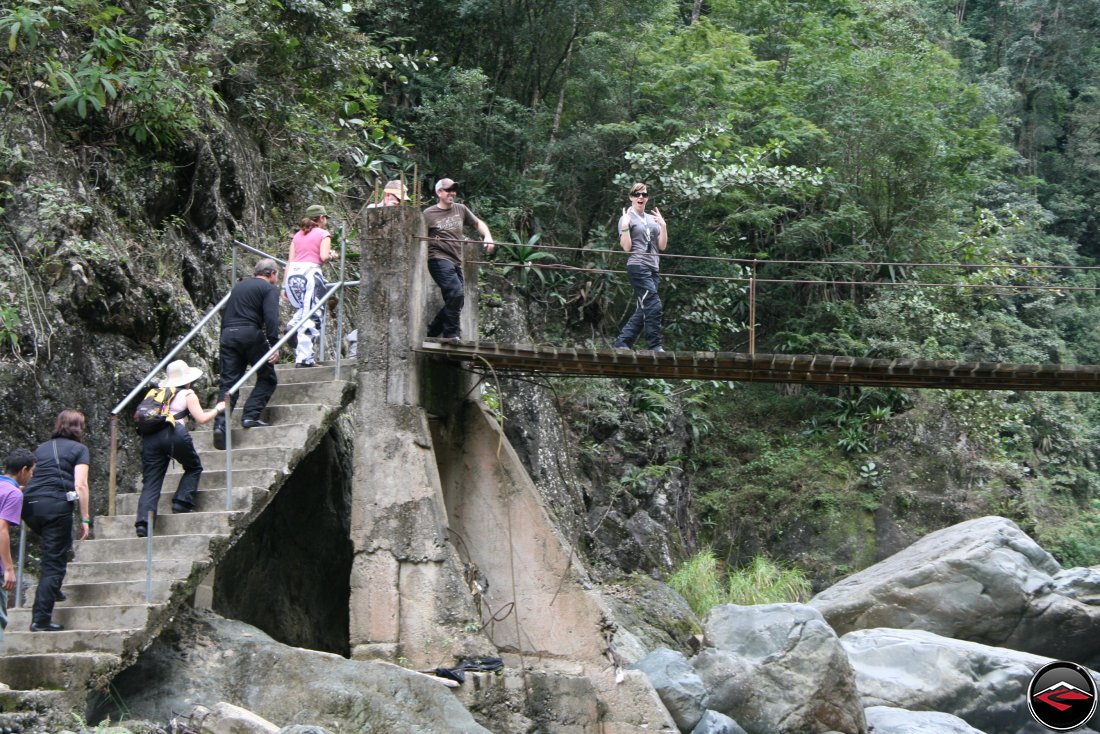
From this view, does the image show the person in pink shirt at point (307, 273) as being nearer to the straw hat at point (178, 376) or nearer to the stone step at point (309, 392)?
the stone step at point (309, 392)

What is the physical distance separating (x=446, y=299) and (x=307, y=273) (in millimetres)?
1296

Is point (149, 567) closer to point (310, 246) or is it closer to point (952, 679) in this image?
point (310, 246)

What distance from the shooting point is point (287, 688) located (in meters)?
9.21

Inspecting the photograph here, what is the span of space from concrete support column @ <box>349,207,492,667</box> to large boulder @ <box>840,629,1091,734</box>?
5.26 m

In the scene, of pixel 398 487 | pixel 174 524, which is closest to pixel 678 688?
pixel 398 487

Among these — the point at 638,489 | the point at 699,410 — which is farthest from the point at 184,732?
the point at 699,410

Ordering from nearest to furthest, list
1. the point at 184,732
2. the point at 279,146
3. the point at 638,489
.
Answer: the point at 184,732
the point at 279,146
the point at 638,489

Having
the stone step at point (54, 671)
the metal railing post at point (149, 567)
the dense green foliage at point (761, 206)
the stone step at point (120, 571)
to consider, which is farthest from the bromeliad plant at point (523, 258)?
the stone step at point (54, 671)

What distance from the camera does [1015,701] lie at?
1323cm

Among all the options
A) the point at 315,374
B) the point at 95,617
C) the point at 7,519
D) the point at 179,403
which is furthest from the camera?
the point at 315,374

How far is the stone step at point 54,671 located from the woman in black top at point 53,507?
374 millimetres

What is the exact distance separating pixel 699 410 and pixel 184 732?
1698 centimetres

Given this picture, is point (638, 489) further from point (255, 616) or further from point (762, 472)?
point (255, 616)

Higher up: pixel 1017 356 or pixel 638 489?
pixel 1017 356
